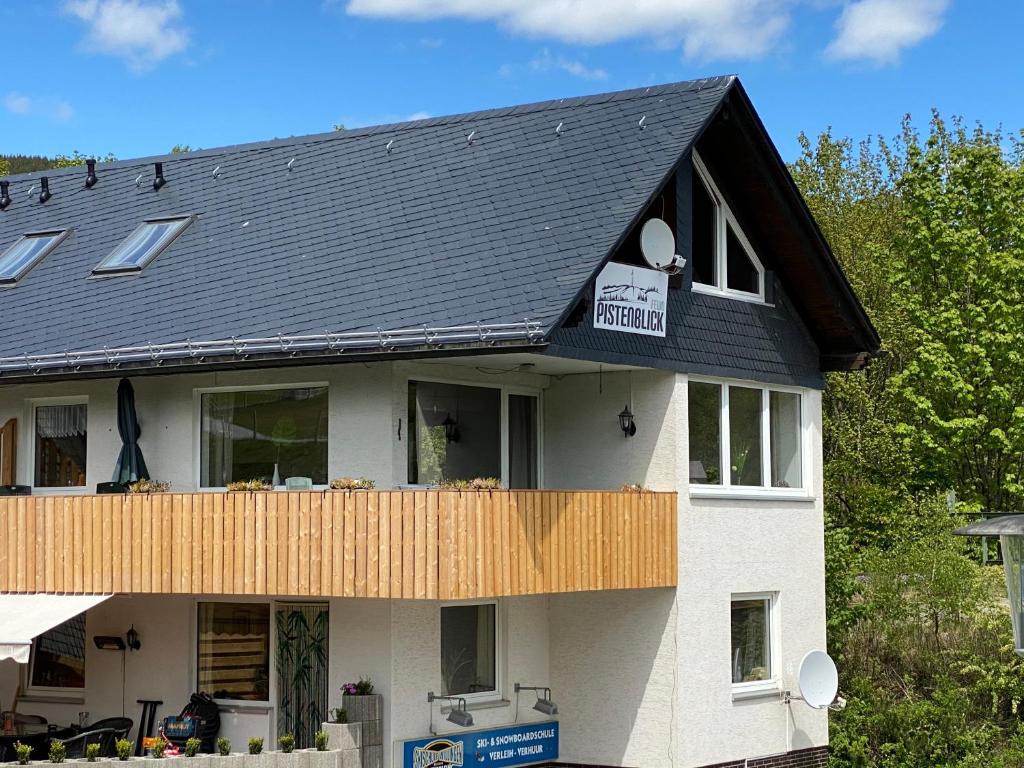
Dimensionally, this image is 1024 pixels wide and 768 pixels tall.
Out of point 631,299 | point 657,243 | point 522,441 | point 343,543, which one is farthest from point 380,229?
point 343,543

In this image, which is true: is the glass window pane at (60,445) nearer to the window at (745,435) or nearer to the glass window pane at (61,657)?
the glass window pane at (61,657)

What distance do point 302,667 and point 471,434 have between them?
3.83 meters

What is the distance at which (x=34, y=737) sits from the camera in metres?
22.4

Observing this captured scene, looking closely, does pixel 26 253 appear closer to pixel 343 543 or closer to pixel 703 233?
pixel 343 543

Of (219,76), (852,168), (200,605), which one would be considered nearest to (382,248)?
(200,605)

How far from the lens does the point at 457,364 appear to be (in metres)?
22.2

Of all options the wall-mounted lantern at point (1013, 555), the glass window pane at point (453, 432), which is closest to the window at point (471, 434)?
the glass window pane at point (453, 432)

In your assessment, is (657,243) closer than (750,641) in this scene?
Yes

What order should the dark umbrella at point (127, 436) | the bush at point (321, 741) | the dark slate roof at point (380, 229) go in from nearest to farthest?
1. the bush at point (321, 741)
2. the dark slate roof at point (380, 229)
3. the dark umbrella at point (127, 436)

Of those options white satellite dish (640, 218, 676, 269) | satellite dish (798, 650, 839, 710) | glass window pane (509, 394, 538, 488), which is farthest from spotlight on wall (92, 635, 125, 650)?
satellite dish (798, 650, 839, 710)

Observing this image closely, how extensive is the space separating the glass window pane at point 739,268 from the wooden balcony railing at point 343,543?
13.4 ft

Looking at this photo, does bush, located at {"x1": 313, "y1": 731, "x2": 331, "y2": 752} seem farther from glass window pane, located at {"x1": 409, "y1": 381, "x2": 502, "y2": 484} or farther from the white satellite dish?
the white satellite dish

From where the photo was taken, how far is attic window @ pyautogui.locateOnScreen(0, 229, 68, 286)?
26.5m

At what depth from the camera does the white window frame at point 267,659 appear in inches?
882
